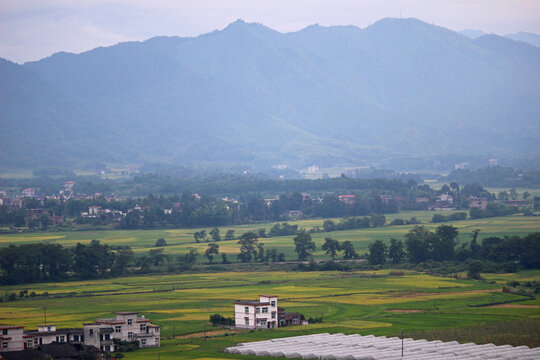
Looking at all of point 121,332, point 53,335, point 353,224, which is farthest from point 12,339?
point 353,224

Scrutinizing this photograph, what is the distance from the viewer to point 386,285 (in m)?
63.3

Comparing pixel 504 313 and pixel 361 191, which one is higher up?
pixel 361 191

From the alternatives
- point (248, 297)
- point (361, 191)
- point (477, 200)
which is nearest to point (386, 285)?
point (248, 297)

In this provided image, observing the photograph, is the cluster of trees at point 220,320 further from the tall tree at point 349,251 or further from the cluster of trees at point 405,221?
the cluster of trees at point 405,221

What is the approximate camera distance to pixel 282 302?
183 ft

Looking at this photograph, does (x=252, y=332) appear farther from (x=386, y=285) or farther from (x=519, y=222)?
(x=519, y=222)

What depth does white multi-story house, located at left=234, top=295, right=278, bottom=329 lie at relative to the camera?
48.7 m

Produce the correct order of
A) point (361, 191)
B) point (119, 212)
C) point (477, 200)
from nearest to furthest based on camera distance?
point (119, 212)
point (477, 200)
point (361, 191)

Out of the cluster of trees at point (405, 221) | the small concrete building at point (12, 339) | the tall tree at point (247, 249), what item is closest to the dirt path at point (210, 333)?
the small concrete building at point (12, 339)

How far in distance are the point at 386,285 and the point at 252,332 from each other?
18.0 meters

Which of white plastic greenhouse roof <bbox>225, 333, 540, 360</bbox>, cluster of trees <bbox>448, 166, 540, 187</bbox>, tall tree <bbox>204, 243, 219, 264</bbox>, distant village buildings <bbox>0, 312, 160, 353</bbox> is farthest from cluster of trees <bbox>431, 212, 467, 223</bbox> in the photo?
distant village buildings <bbox>0, 312, 160, 353</bbox>

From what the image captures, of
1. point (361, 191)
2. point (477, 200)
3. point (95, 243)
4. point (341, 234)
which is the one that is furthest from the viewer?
point (361, 191)

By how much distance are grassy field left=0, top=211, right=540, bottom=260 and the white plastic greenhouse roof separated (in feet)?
125

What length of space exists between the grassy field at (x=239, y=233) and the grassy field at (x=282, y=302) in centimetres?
1460
